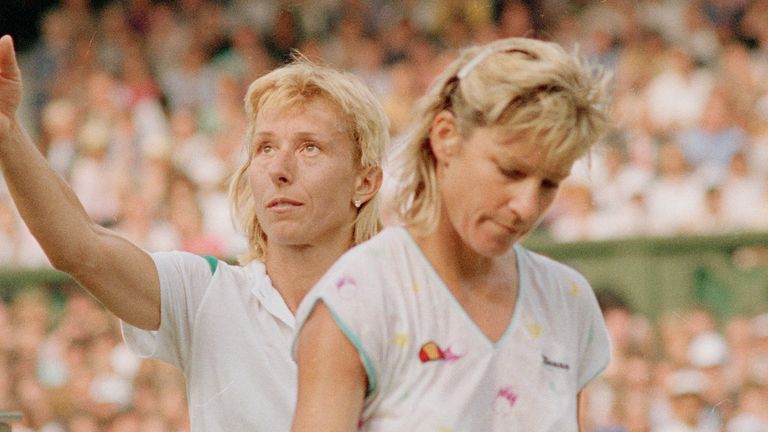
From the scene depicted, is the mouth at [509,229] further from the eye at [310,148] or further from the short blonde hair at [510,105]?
the eye at [310,148]

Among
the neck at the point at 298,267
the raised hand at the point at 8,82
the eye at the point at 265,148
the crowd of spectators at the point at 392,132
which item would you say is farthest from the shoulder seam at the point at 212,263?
the crowd of spectators at the point at 392,132

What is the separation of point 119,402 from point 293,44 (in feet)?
Result: 11.2

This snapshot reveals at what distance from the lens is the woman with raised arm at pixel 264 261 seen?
9.45 feet

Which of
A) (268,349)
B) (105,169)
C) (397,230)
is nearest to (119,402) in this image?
(105,169)

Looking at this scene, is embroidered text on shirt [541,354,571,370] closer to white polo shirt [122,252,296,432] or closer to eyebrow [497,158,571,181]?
eyebrow [497,158,571,181]

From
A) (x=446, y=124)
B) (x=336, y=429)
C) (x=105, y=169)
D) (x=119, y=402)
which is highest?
(x=446, y=124)

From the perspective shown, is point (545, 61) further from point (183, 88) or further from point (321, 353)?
point (183, 88)

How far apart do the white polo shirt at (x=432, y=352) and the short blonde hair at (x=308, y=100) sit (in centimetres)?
85

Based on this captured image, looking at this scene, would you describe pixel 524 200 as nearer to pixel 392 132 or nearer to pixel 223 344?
pixel 223 344

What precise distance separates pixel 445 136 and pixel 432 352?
351 millimetres

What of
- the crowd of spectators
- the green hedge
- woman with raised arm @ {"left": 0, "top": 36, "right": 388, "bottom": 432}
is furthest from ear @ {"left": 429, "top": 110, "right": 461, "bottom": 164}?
the green hedge

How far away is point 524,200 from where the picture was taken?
2248mm

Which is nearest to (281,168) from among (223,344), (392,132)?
(223,344)

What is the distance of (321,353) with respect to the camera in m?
2.20
